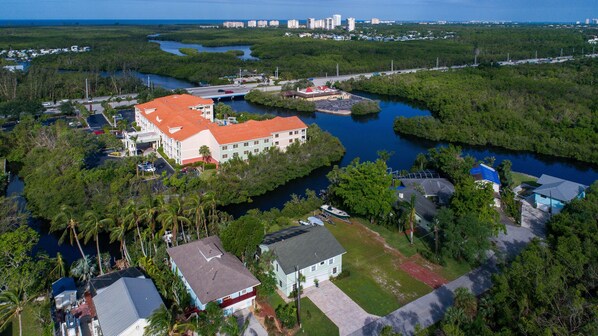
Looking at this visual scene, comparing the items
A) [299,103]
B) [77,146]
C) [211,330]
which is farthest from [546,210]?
[299,103]

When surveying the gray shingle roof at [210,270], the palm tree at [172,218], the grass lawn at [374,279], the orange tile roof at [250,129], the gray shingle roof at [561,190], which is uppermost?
the orange tile roof at [250,129]

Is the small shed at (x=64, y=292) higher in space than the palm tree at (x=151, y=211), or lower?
lower

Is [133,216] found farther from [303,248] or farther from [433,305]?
[433,305]

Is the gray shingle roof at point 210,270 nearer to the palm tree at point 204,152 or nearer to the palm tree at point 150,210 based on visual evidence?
the palm tree at point 150,210

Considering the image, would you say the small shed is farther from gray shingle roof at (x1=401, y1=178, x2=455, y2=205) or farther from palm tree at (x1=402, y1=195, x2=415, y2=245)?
gray shingle roof at (x1=401, y1=178, x2=455, y2=205)

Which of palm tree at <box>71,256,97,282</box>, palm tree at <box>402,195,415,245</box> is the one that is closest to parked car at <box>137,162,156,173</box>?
palm tree at <box>71,256,97,282</box>

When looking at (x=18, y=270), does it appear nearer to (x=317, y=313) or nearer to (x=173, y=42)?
(x=317, y=313)

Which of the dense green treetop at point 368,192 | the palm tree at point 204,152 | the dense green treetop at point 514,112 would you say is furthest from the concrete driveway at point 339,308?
the dense green treetop at point 514,112
